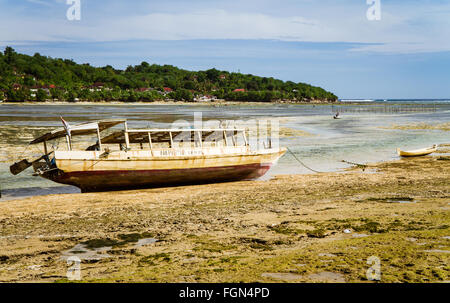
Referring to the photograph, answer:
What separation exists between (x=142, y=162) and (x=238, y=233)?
27.3 ft

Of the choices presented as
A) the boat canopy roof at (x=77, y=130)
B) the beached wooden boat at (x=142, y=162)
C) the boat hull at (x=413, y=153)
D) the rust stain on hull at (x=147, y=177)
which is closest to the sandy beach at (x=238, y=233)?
the rust stain on hull at (x=147, y=177)

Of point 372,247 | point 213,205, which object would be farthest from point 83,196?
point 372,247

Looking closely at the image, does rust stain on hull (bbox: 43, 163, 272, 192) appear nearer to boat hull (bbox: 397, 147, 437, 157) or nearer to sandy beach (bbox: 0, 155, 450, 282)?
sandy beach (bbox: 0, 155, 450, 282)

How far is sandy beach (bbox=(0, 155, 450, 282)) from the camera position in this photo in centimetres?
761

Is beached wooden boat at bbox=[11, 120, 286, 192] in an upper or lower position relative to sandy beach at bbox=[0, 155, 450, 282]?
upper

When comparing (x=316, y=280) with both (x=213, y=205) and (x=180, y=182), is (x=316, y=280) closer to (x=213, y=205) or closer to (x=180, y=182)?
(x=213, y=205)

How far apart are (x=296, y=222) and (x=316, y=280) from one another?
4.59 meters

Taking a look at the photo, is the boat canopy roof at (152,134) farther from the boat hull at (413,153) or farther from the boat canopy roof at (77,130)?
the boat hull at (413,153)

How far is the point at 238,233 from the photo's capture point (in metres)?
10.7

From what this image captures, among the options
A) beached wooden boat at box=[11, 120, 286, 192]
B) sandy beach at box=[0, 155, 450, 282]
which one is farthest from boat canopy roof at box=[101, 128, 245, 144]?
sandy beach at box=[0, 155, 450, 282]

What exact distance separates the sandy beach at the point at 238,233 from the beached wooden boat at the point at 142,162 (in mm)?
721

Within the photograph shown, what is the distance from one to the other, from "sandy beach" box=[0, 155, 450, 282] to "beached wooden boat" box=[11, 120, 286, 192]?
0.72m

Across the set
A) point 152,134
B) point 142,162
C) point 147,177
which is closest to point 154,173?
point 147,177

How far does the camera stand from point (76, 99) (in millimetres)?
154250
